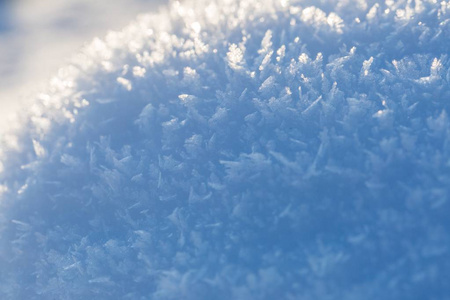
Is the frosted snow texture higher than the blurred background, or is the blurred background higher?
the blurred background

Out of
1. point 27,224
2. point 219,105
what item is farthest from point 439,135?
point 27,224

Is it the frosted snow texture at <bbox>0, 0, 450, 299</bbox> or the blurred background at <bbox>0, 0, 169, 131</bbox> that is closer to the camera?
the frosted snow texture at <bbox>0, 0, 450, 299</bbox>

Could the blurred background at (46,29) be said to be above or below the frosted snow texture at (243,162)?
above

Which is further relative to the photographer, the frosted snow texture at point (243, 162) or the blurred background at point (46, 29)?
the blurred background at point (46, 29)

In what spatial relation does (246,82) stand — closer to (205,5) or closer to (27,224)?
(205,5)
